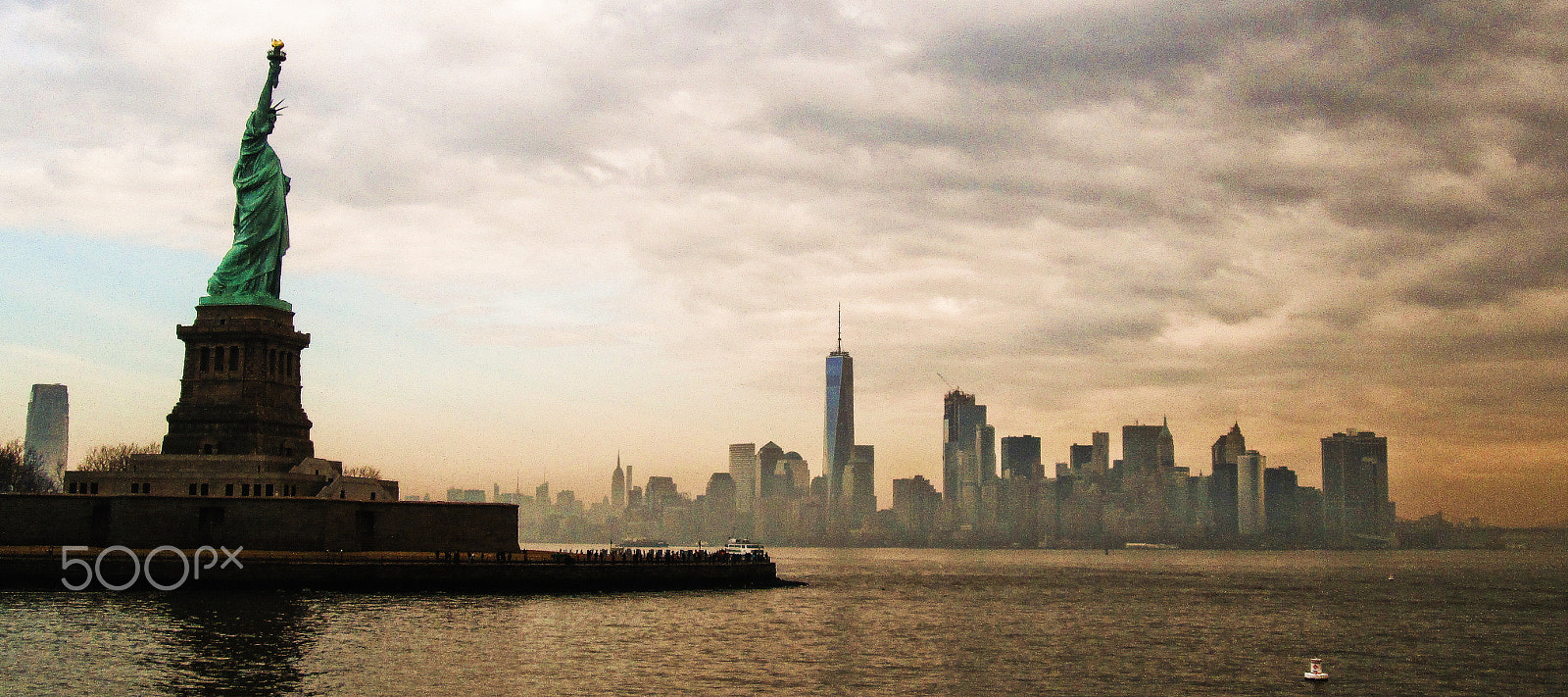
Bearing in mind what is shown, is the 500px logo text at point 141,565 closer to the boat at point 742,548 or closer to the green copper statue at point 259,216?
the green copper statue at point 259,216

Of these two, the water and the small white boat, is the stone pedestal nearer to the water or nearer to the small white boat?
the water

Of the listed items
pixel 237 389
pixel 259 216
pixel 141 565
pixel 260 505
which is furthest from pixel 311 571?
pixel 259 216

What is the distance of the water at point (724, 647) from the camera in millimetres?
52375

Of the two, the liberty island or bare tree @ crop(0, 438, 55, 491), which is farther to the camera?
bare tree @ crop(0, 438, 55, 491)

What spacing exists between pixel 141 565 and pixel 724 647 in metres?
37.2

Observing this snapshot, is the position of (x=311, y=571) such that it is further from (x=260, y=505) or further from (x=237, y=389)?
(x=237, y=389)

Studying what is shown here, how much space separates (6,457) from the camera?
5037 inches

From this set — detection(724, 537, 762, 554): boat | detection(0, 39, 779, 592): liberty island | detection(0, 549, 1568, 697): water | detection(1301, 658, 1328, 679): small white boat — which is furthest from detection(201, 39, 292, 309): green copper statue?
detection(1301, 658, 1328, 679): small white boat

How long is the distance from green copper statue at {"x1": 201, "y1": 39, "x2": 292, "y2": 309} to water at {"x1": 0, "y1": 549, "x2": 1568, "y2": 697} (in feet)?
82.6

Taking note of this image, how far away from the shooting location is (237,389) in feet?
302

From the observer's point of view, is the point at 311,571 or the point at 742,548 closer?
the point at 311,571

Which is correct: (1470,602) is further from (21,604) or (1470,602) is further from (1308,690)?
(21,604)

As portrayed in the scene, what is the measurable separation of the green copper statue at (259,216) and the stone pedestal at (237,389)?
82.7 inches

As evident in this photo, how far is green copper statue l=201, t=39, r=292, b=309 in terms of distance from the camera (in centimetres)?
9544
